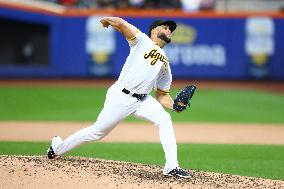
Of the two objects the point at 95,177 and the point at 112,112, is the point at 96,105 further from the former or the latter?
the point at 95,177

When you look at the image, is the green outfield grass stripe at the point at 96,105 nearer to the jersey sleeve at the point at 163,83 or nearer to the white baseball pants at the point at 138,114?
the jersey sleeve at the point at 163,83

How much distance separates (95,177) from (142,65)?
1336mm

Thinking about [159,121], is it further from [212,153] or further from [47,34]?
[47,34]

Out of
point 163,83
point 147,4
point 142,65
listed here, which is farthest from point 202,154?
point 147,4

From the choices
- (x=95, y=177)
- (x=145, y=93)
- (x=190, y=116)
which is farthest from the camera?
(x=190, y=116)

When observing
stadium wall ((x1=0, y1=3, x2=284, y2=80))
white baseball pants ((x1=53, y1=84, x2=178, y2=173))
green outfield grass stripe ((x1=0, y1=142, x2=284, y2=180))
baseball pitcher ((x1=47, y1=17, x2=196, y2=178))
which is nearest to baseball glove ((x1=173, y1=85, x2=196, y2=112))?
baseball pitcher ((x1=47, y1=17, x2=196, y2=178))

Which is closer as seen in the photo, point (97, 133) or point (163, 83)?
point (97, 133)

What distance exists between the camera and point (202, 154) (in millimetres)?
10234

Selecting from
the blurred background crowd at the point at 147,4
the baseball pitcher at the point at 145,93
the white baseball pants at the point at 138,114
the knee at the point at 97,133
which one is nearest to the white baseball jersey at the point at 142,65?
the baseball pitcher at the point at 145,93

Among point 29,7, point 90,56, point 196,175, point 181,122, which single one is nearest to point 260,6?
point 90,56

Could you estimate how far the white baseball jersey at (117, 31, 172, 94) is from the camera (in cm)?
772

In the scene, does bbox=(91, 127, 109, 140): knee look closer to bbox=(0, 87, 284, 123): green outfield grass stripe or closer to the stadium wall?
bbox=(0, 87, 284, 123): green outfield grass stripe

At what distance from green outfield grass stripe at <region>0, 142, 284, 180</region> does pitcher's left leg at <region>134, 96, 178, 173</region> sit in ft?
4.52

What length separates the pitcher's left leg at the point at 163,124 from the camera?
25.1 feet
